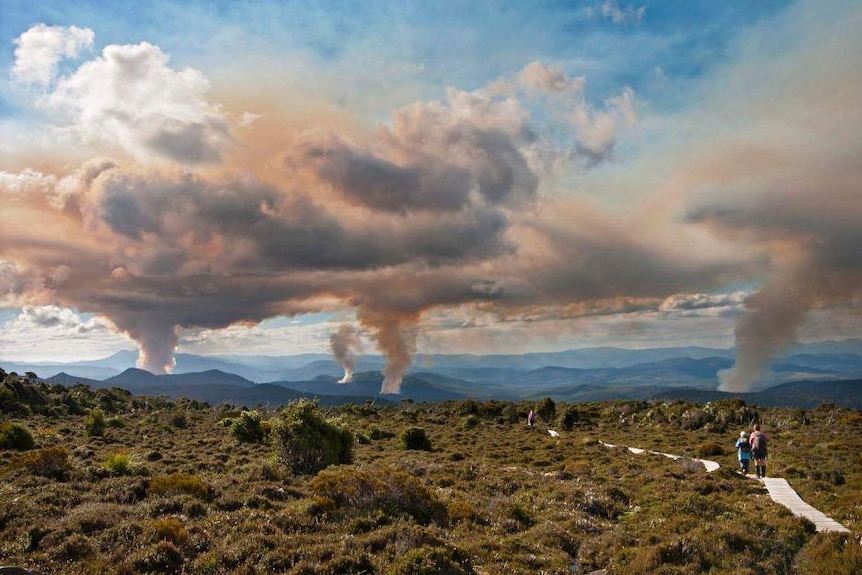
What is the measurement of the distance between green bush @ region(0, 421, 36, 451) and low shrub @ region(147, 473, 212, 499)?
2070 cm

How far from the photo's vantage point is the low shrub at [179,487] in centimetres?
1599

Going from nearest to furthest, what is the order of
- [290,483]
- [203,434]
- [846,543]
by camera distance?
[846,543] → [290,483] → [203,434]

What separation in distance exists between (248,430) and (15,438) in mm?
14321

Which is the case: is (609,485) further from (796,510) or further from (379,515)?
(379,515)

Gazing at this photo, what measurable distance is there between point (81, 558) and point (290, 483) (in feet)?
27.2

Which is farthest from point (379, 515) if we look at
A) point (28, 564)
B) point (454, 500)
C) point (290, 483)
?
point (28, 564)

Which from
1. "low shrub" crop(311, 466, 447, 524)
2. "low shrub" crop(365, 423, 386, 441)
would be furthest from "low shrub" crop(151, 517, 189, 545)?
"low shrub" crop(365, 423, 386, 441)

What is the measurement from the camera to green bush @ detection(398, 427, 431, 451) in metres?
38.9

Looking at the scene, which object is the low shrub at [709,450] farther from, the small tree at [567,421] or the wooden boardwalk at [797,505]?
the small tree at [567,421]

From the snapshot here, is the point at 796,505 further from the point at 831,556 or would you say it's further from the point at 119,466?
the point at 119,466

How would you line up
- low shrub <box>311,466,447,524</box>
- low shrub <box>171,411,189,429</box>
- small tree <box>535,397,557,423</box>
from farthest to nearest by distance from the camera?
1. small tree <box>535,397,557,423</box>
2. low shrub <box>171,411,189,429</box>
3. low shrub <box>311,466,447,524</box>

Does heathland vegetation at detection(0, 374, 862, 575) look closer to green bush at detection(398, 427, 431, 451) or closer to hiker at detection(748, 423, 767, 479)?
hiker at detection(748, 423, 767, 479)

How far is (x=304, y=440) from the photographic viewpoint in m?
22.7

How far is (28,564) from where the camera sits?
10.7m
